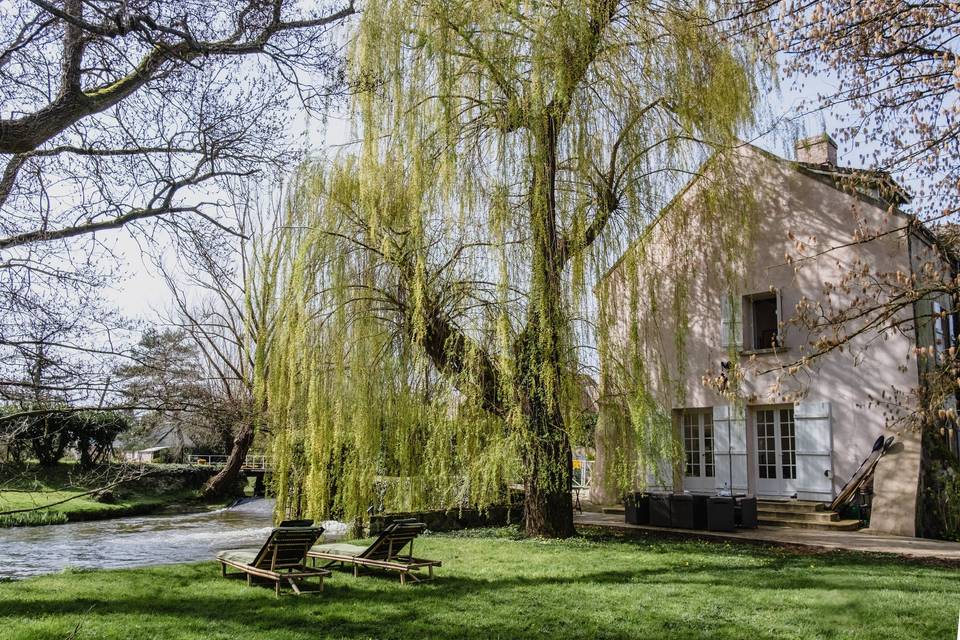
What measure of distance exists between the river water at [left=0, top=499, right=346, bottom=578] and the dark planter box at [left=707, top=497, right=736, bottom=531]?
5.70 metres

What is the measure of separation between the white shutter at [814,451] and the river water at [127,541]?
309 inches

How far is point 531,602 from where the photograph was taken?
21.1ft

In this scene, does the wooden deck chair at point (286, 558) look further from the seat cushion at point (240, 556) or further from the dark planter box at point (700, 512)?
the dark planter box at point (700, 512)

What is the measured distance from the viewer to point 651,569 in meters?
8.05

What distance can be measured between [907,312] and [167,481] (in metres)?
19.5

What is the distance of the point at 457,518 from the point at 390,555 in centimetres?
422

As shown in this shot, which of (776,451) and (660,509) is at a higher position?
(776,451)

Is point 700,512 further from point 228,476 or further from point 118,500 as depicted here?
point 228,476

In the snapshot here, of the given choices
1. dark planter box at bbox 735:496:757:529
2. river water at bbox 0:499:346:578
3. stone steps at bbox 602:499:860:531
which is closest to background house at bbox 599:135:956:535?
stone steps at bbox 602:499:860:531

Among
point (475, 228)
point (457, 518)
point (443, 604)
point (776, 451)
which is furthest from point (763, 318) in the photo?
point (443, 604)

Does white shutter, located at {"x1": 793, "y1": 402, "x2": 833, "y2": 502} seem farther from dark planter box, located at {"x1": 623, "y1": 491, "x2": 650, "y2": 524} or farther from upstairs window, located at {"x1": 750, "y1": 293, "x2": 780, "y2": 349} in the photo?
dark planter box, located at {"x1": 623, "y1": 491, "x2": 650, "y2": 524}

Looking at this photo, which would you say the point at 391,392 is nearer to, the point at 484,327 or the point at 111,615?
the point at 484,327

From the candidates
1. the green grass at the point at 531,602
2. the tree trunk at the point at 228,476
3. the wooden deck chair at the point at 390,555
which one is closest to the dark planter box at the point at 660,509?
Answer: the green grass at the point at 531,602

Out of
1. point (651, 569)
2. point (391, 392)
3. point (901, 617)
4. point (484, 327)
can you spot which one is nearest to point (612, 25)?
point (484, 327)
